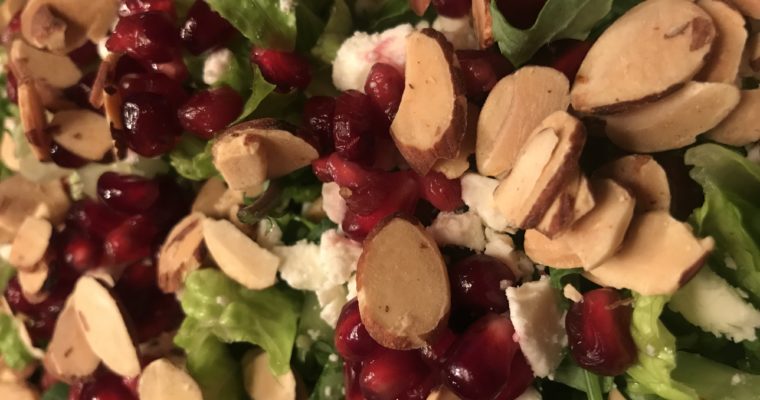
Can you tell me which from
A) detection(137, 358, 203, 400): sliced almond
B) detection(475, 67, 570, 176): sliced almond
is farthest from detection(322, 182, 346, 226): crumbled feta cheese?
detection(137, 358, 203, 400): sliced almond

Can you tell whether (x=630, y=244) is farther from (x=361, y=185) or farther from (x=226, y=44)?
(x=226, y=44)

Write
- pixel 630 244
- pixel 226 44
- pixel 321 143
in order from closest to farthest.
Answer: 1. pixel 630 244
2. pixel 321 143
3. pixel 226 44

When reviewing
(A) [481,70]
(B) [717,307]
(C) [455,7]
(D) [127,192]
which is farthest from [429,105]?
(D) [127,192]

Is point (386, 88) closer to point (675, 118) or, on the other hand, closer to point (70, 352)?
point (675, 118)

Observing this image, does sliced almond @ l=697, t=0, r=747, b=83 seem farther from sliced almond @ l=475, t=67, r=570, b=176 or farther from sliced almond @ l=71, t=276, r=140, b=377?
sliced almond @ l=71, t=276, r=140, b=377

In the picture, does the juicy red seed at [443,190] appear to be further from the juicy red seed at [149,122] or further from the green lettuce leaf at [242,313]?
the juicy red seed at [149,122]

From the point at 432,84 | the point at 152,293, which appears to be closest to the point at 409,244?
the point at 432,84

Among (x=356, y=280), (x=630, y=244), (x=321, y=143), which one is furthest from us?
(x=321, y=143)

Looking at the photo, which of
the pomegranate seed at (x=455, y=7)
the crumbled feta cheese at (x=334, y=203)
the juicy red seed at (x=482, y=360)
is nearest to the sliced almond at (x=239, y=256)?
the crumbled feta cheese at (x=334, y=203)
